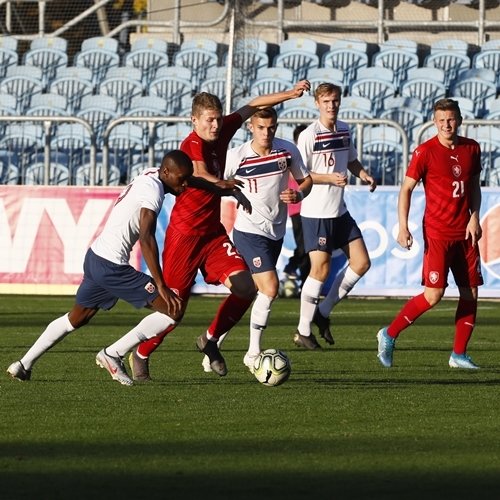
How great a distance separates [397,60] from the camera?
83.3 ft

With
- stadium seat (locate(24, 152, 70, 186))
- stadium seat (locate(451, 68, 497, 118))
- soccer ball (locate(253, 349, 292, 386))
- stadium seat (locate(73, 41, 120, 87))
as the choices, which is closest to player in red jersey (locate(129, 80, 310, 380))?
soccer ball (locate(253, 349, 292, 386))

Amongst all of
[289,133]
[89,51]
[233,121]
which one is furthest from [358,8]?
[233,121]

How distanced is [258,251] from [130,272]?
233 cm

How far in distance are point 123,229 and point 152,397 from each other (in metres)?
1.13

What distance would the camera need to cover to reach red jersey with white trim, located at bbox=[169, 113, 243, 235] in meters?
10.4

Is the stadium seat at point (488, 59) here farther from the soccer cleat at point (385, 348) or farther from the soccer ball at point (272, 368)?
the soccer ball at point (272, 368)

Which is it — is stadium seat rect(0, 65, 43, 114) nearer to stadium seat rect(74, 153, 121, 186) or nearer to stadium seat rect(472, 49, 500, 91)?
stadium seat rect(74, 153, 121, 186)

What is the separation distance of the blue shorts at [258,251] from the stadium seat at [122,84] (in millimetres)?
13345

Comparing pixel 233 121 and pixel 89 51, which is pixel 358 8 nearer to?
pixel 89 51

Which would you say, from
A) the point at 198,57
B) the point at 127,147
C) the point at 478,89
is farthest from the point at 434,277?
the point at 198,57

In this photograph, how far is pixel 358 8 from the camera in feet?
89.8

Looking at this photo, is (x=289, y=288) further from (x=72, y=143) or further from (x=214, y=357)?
(x=214, y=357)

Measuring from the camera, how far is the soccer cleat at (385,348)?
11414 mm

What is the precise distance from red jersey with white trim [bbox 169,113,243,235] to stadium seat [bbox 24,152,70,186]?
34.6 ft
